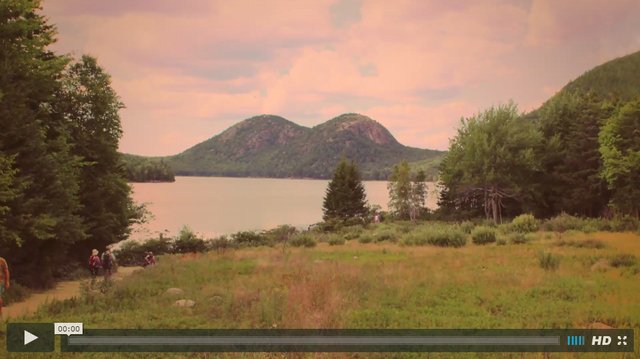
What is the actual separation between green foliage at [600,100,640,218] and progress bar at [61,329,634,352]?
40415 mm

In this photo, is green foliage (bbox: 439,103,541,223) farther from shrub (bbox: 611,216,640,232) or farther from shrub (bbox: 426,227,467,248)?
shrub (bbox: 426,227,467,248)

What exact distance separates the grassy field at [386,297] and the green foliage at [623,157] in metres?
25.6

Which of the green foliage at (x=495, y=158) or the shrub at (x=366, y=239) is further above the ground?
the green foliage at (x=495, y=158)

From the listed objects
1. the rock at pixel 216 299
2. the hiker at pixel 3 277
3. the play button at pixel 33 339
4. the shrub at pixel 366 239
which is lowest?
the shrub at pixel 366 239

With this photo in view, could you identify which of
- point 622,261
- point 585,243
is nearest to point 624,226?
point 585,243

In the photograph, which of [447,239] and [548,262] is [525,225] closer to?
[447,239]

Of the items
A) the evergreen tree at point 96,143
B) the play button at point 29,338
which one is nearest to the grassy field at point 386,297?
the play button at point 29,338

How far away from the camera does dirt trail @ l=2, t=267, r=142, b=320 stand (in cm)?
1463

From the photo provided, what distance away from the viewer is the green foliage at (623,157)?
42.9 m

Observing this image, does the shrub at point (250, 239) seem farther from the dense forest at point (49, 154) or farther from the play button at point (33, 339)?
the play button at point (33, 339)

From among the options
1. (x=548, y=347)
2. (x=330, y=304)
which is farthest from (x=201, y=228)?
(x=548, y=347)

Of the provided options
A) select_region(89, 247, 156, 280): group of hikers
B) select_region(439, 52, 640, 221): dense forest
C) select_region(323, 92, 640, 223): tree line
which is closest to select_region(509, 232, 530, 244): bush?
select_region(323, 92, 640, 223): tree line

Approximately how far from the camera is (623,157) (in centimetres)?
4197

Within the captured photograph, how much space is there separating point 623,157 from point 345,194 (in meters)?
37.0
